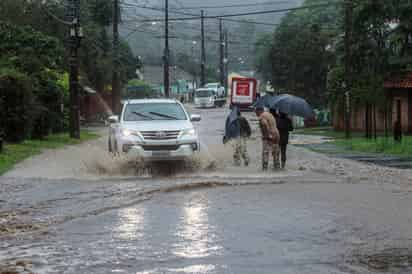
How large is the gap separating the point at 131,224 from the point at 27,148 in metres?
17.5

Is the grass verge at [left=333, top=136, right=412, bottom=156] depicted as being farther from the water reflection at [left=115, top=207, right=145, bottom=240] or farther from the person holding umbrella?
the water reflection at [left=115, top=207, right=145, bottom=240]

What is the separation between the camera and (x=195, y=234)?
1106 cm

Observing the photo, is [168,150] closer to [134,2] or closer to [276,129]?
[276,129]

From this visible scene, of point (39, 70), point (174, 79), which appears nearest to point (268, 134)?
point (39, 70)

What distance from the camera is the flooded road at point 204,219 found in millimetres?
9281

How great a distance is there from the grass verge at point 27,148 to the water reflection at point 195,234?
8148 mm

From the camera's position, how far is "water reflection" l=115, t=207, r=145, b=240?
11086mm

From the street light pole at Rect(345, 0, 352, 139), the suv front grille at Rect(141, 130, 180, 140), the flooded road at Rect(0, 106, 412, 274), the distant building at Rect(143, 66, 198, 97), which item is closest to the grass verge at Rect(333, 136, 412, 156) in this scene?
the street light pole at Rect(345, 0, 352, 139)

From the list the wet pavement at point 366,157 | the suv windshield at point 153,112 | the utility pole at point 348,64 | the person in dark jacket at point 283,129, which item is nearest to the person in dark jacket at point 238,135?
the person in dark jacket at point 283,129

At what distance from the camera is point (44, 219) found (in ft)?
42.2

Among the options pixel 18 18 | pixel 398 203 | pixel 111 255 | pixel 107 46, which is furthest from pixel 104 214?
pixel 107 46

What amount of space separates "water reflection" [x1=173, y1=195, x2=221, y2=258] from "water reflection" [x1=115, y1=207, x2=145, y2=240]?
0.55 meters

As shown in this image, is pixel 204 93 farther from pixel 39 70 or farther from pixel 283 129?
pixel 283 129

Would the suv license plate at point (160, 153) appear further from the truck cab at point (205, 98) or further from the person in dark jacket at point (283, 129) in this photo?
the truck cab at point (205, 98)
